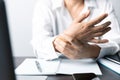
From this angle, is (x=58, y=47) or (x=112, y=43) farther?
(x=112, y=43)

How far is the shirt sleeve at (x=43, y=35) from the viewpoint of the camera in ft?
3.18

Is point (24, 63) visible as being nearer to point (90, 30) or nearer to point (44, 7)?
point (90, 30)

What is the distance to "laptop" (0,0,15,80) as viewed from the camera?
31 centimetres

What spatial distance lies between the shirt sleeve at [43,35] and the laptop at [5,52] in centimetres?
61

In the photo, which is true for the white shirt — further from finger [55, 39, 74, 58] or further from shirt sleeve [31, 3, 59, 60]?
finger [55, 39, 74, 58]

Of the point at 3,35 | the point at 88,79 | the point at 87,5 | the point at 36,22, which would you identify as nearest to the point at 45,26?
the point at 36,22

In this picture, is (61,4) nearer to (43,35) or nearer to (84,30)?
(43,35)

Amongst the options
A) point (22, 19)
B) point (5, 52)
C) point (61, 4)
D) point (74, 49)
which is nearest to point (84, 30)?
point (74, 49)

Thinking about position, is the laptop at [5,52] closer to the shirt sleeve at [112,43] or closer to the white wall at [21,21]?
the shirt sleeve at [112,43]

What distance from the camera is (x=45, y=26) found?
122 cm

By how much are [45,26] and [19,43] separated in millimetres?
674

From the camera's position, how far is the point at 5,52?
0.32 metres

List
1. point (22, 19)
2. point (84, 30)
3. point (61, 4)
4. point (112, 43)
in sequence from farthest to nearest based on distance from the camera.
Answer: point (22, 19) → point (61, 4) → point (112, 43) → point (84, 30)

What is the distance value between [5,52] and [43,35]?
824 mm
